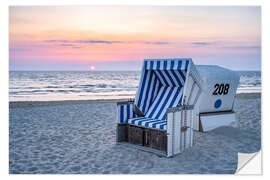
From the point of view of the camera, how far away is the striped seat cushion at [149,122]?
5266 mm

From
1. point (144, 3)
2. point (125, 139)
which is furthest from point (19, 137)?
point (144, 3)

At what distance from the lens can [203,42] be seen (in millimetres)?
10109

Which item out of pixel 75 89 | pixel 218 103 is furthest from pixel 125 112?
pixel 75 89

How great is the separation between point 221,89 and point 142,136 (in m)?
2.97

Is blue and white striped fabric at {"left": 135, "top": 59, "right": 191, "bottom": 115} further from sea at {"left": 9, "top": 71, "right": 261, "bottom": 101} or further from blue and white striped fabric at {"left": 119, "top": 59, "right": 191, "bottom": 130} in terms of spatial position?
sea at {"left": 9, "top": 71, "right": 261, "bottom": 101}

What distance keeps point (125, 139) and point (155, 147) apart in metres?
0.92

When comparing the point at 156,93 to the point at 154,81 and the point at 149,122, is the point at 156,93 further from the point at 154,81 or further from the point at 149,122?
the point at 149,122

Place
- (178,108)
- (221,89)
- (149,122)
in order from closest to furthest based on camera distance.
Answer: (178,108) < (149,122) < (221,89)

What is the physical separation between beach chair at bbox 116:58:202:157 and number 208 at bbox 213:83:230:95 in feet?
2.65

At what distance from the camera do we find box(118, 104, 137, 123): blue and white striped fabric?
234 inches

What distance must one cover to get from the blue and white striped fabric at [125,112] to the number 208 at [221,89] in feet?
8.33

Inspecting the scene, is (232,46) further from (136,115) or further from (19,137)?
(19,137)

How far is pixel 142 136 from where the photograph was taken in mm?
5664

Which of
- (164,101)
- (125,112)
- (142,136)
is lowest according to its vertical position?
(142,136)
